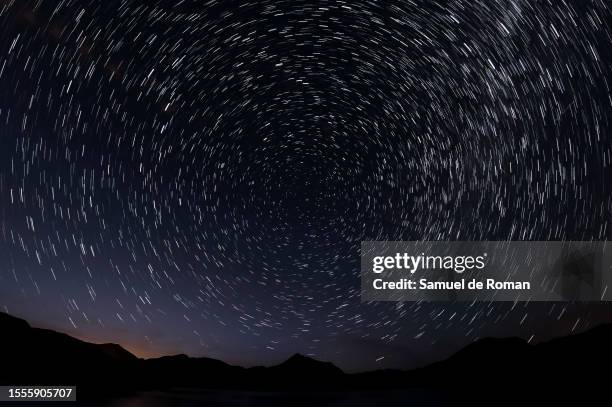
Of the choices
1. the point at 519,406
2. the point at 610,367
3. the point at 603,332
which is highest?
the point at 603,332

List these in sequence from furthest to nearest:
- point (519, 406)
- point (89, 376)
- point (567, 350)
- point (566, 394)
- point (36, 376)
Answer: point (567, 350) → point (89, 376) → point (36, 376) → point (566, 394) → point (519, 406)

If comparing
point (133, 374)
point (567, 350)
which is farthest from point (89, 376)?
point (567, 350)

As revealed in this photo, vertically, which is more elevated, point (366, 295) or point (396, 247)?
point (396, 247)

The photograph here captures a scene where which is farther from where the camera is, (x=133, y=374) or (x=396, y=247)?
(x=133, y=374)

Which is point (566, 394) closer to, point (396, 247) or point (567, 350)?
point (567, 350)

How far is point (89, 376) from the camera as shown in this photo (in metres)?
157

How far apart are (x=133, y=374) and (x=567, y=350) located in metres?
150

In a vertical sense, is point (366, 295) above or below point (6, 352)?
below

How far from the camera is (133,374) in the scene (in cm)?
18538

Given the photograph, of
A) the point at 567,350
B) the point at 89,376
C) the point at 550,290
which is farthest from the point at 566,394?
the point at 89,376

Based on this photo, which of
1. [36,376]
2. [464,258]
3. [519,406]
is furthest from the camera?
[36,376]

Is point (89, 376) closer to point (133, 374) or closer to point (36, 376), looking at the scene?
point (36, 376)

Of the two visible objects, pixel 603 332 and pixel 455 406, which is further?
pixel 603 332

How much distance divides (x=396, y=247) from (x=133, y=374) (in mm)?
185049
